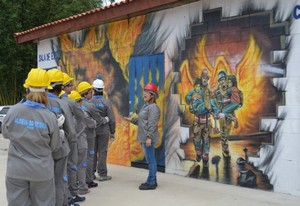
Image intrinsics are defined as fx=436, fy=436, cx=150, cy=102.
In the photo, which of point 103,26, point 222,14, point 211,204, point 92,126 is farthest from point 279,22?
point 103,26

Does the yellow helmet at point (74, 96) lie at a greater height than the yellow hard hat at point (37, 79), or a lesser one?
lesser

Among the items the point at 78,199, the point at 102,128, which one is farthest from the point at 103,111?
the point at 78,199

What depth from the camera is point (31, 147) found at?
14.1 feet

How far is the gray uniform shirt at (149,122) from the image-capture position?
7.14 metres

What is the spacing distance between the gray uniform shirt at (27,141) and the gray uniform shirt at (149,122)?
2921 millimetres

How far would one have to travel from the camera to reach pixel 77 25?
1074 centimetres

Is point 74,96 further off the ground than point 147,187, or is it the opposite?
point 74,96

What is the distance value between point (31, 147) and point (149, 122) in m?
3.08

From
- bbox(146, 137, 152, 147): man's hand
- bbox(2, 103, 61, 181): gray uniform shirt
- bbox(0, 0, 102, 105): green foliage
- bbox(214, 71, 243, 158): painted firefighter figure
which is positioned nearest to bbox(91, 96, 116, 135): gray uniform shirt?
bbox(146, 137, 152, 147): man's hand

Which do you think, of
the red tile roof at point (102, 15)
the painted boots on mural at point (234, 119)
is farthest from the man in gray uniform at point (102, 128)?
the painted boots on mural at point (234, 119)

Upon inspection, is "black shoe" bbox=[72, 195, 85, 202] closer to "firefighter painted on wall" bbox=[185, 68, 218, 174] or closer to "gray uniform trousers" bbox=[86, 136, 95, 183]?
"gray uniform trousers" bbox=[86, 136, 95, 183]

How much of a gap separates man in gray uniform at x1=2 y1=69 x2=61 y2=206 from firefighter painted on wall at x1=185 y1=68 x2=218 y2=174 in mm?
3865

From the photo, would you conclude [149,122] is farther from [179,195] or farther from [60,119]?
[60,119]

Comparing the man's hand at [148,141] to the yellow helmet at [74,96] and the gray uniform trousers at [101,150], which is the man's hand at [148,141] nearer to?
the gray uniform trousers at [101,150]
